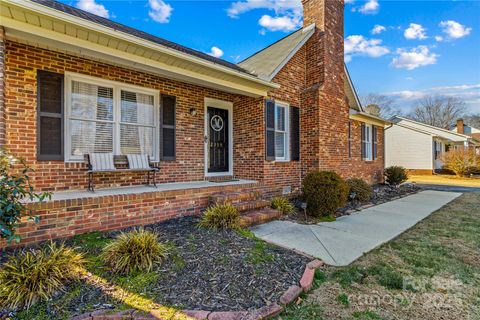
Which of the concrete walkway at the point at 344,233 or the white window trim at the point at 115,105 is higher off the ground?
the white window trim at the point at 115,105

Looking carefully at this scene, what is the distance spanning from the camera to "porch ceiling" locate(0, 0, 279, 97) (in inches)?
135

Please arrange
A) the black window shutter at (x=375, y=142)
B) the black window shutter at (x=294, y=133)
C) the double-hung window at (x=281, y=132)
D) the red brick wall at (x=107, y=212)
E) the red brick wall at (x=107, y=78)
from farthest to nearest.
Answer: the black window shutter at (x=375, y=142)
the black window shutter at (x=294, y=133)
the double-hung window at (x=281, y=132)
the red brick wall at (x=107, y=78)
the red brick wall at (x=107, y=212)

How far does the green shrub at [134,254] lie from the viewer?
2914mm

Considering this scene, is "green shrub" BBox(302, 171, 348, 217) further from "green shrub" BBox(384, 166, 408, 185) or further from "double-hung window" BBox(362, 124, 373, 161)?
"green shrub" BBox(384, 166, 408, 185)

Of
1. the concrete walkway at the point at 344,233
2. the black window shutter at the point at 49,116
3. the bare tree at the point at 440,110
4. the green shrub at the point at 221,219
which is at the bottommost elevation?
the concrete walkway at the point at 344,233

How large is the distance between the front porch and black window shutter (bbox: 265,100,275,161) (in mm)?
2228

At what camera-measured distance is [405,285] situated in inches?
116

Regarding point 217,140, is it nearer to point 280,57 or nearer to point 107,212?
point 280,57

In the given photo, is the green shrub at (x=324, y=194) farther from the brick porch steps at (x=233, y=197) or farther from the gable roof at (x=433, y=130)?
the gable roof at (x=433, y=130)

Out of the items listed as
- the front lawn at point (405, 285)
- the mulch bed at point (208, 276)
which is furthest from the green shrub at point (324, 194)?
the mulch bed at point (208, 276)

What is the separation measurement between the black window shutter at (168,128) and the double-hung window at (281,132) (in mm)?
3216

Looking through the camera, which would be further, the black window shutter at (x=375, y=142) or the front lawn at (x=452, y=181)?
the front lawn at (x=452, y=181)

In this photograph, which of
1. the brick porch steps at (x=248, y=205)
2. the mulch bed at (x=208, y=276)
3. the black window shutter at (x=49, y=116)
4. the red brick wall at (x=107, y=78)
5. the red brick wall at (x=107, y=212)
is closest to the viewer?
the mulch bed at (x=208, y=276)

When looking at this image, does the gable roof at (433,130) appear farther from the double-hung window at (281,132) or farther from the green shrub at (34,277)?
the green shrub at (34,277)
